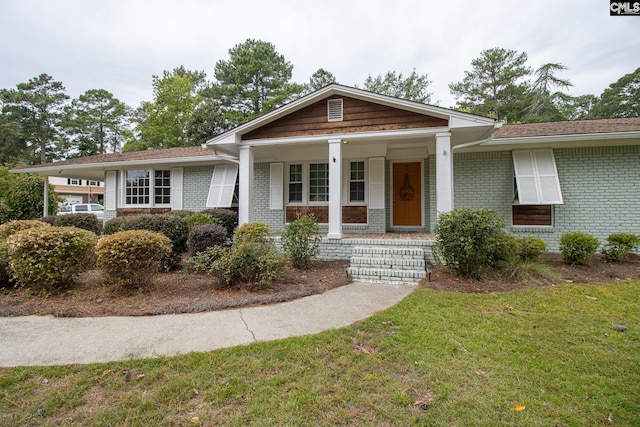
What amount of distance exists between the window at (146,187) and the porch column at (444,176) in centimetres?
1055

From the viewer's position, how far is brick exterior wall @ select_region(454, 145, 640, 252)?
25.9ft

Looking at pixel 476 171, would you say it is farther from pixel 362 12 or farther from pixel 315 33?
pixel 315 33

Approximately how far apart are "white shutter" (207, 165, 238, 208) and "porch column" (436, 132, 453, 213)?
728 cm

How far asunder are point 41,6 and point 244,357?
36.2 ft

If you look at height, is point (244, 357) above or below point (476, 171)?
below

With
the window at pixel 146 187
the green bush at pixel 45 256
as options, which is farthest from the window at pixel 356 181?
the window at pixel 146 187

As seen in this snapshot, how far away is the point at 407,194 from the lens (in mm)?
9875

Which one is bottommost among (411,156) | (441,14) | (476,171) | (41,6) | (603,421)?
(603,421)

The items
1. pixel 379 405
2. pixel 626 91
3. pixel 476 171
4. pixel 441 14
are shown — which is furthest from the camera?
pixel 626 91

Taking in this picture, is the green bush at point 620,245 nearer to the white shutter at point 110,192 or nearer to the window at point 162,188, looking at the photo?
the window at point 162,188

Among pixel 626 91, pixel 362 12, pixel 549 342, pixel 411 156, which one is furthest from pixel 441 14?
pixel 626 91

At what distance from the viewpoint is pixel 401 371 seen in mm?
2672

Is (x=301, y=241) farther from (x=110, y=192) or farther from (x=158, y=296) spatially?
(x=110, y=192)

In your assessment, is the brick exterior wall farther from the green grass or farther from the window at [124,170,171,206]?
the window at [124,170,171,206]
